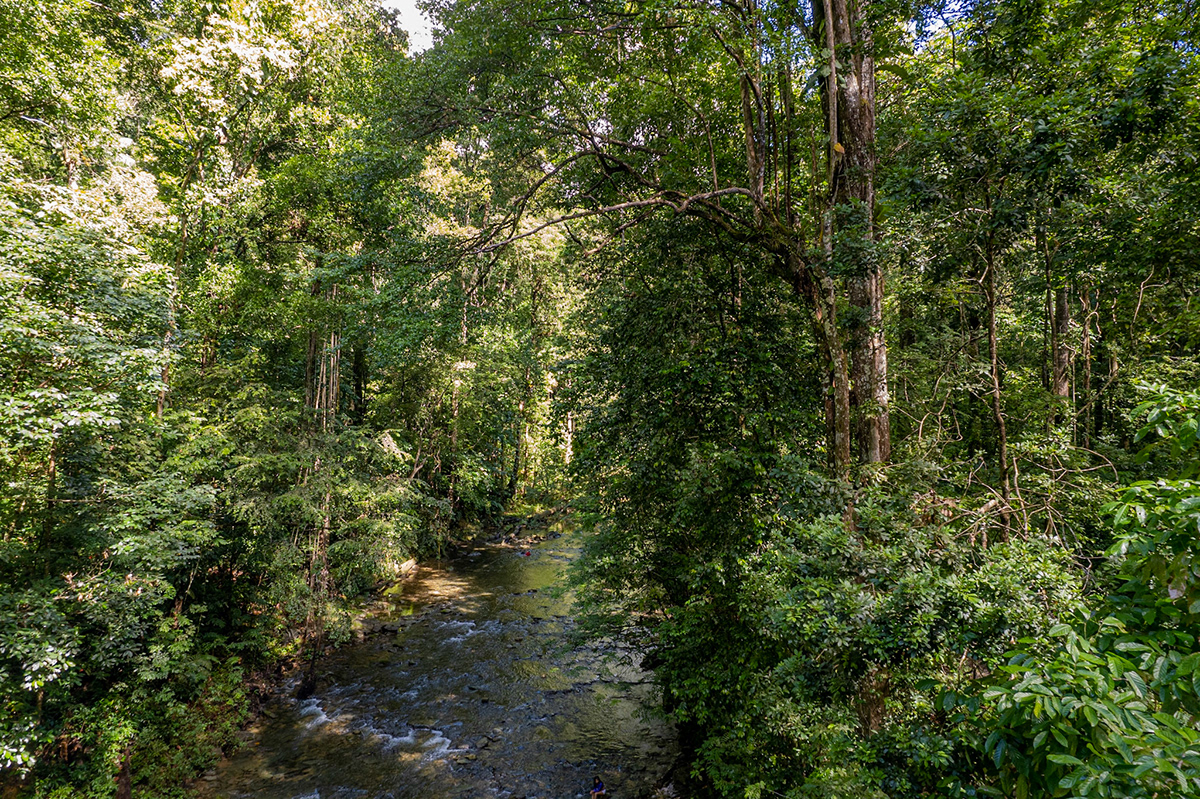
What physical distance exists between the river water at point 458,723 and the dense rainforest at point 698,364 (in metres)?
1.01

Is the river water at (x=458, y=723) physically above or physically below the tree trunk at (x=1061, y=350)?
below

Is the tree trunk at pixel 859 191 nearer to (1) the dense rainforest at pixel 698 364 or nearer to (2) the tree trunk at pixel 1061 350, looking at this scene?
(1) the dense rainforest at pixel 698 364

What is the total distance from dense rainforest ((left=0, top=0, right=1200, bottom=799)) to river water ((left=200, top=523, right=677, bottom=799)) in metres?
1.01

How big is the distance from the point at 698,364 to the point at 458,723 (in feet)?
29.8

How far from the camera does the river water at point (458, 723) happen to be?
861 cm

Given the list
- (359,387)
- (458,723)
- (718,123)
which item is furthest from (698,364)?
(359,387)

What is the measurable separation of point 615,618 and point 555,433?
348 centimetres

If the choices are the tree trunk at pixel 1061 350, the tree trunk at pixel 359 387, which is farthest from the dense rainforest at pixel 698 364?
the tree trunk at pixel 359 387

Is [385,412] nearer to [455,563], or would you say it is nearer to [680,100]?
[455,563]

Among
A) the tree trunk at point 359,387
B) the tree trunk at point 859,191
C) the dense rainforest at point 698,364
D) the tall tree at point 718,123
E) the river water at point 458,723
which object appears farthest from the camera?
the tree trunk at point 359,387

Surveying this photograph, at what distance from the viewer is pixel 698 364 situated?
Result: 21.0 feet

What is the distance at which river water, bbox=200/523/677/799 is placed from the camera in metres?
8.61

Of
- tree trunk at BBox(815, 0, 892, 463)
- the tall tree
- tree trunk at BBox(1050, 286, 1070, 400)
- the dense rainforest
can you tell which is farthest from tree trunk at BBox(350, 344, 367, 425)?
tree trunk at BBox(1050, 286, 1070, 400)

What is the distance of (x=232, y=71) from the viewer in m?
11.2
